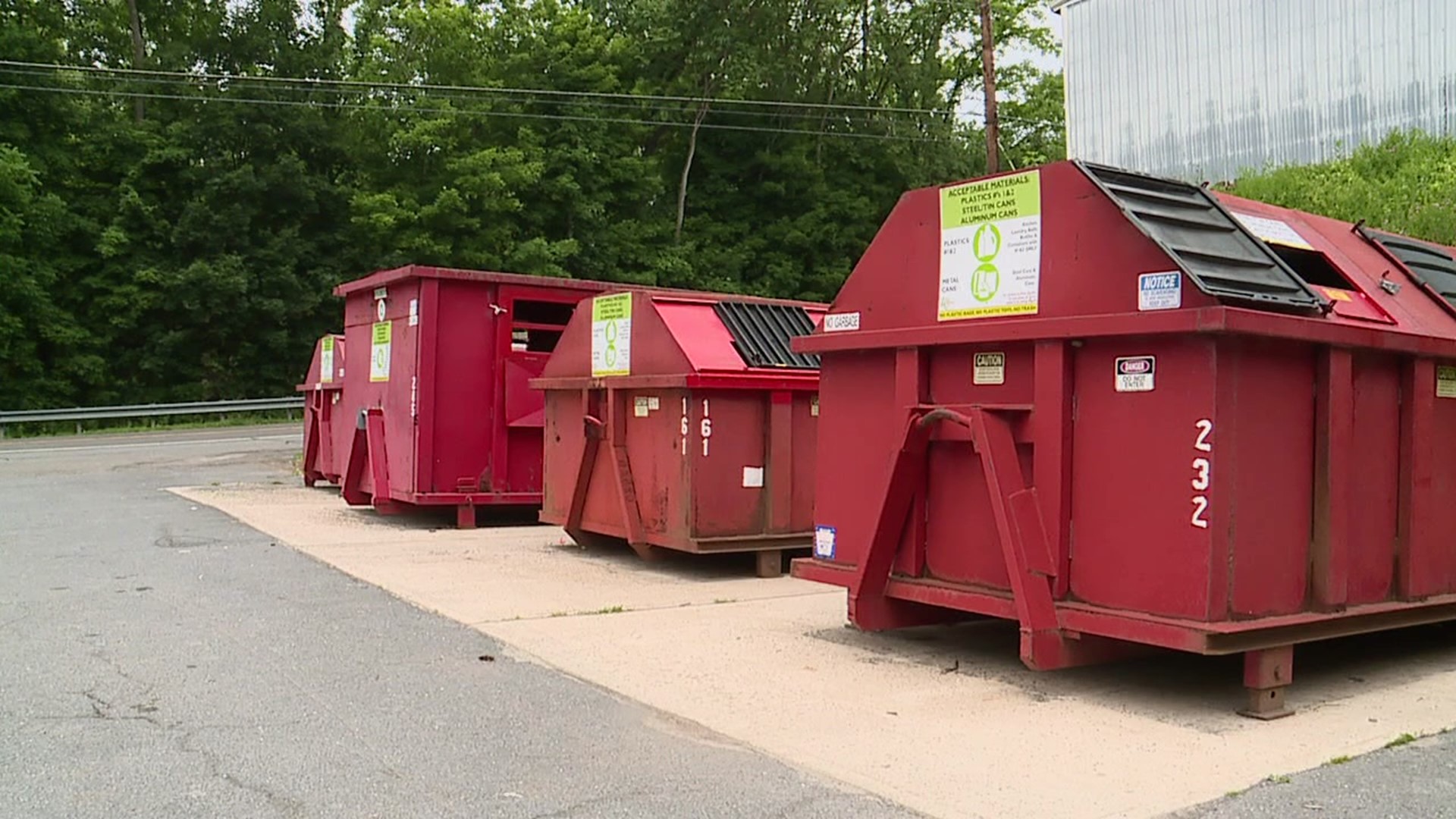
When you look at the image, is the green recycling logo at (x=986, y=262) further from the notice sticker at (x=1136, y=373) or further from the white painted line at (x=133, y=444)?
the white painted line at (x=133, y=444)

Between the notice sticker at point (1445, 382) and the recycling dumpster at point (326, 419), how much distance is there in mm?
11573

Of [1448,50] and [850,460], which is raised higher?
[1448,50]

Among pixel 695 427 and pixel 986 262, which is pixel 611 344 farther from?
pixel 986 262

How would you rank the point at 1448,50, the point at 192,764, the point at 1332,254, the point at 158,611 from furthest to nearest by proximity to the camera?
the point at 1448,50 → the point at 158,611 → the point at 1332,254 → the point at 192,764

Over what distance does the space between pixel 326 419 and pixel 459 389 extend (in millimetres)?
4131

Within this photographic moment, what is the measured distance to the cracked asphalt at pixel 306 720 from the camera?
412cm

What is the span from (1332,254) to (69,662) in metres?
6.94

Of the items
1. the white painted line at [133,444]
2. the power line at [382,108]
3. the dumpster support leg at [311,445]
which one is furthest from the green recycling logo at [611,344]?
the power line at [382,108]

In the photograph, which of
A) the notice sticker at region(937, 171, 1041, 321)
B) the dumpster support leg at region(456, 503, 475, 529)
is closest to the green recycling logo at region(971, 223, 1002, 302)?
the notice sticker at region(937, 171, 1041, 321)

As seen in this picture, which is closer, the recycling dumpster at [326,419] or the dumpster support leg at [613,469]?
the dumpster support leg at [613,469]

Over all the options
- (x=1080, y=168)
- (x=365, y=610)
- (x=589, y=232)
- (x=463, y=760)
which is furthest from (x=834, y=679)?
(x=589, y=232)

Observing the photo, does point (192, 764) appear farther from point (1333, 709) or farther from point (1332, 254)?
point (1332, 254)

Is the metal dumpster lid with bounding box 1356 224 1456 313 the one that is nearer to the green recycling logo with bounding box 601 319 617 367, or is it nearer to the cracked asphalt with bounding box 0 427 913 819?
the cracked asphalt with bounding box 0 427 913 819

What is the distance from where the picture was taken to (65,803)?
4004 millimetres
